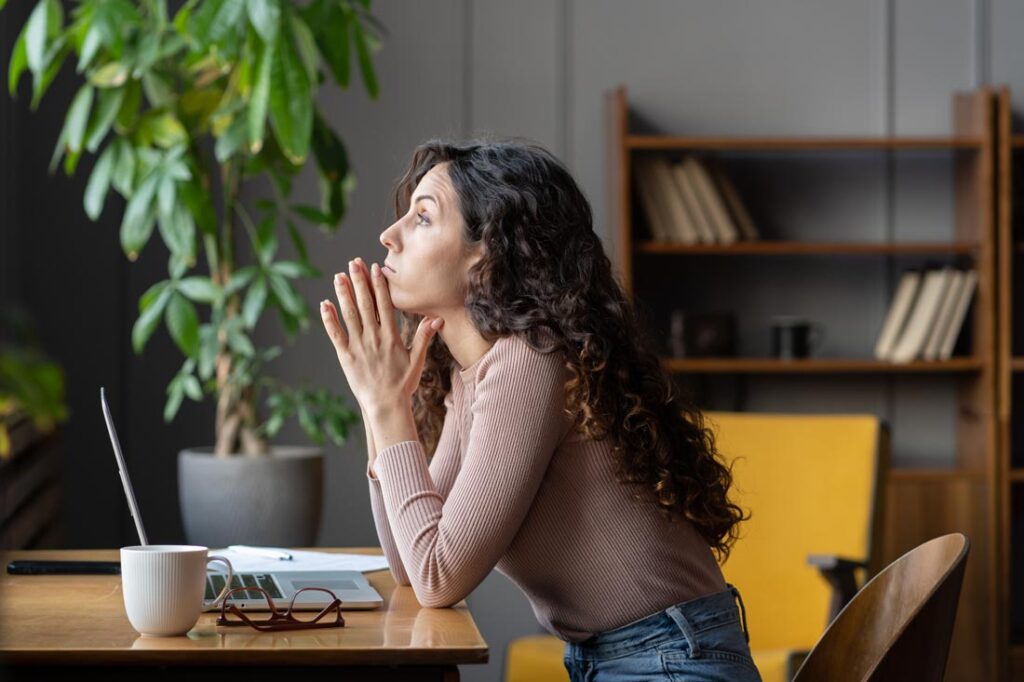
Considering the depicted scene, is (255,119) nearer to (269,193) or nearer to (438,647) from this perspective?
(269,193)

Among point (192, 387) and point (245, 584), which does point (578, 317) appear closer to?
point (245, 584)

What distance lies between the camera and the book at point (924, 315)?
3283mm

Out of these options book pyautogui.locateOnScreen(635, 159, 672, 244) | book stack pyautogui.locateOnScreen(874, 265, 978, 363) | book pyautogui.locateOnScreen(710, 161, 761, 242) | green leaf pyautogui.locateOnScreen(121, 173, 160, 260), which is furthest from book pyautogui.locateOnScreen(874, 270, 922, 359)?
green leaf pyautogui.locateOnScreen(121, 173, 160, 260)

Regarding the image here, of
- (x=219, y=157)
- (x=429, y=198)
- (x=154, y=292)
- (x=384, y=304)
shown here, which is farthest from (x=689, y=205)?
(x=384, y=304)

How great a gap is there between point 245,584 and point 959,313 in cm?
252

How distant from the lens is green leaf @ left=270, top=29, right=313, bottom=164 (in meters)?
2.38

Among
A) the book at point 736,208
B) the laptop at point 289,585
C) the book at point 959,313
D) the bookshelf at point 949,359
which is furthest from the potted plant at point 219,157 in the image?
the book at point 959,313

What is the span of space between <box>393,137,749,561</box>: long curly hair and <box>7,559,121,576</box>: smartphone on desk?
559 mm

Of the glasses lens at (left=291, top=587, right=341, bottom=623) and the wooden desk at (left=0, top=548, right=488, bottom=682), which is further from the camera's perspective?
the glasses lens at (left=291, top=587, right=341, bottom=623)

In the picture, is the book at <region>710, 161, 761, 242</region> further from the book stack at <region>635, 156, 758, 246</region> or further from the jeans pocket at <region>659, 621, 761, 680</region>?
the jeans pocket at <region>659, 621, 761, 680</region>

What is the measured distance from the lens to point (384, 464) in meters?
1.25

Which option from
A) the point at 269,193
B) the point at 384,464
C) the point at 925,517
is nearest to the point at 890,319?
the point at 925,517

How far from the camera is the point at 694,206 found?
3262 mm

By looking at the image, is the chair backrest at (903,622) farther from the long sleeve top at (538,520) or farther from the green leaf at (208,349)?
the green leaf at (208,349)
